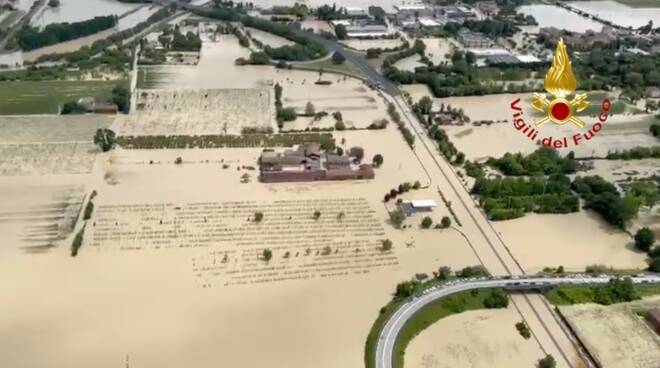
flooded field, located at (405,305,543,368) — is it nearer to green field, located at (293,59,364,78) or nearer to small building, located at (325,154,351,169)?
small building, located at (325,154,351,169)

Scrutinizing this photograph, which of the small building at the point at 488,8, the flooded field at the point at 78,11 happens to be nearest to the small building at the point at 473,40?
the small building at the point at 488,8

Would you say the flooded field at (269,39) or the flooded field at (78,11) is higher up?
the flooded field at (78,11)

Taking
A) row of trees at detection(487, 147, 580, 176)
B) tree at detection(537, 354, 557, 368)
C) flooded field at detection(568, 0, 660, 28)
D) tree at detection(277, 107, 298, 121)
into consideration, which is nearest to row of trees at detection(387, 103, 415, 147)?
row of trees at detection(487, 147, 580, 176)

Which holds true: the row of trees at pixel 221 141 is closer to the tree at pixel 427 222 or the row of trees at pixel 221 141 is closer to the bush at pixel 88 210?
the bush at pixel 88 210

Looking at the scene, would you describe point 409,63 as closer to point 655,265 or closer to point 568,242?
point 568,242

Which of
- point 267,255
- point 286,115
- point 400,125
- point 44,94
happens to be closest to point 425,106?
point 400,125

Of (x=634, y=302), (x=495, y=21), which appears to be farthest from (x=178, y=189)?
(x=495, y=21)
